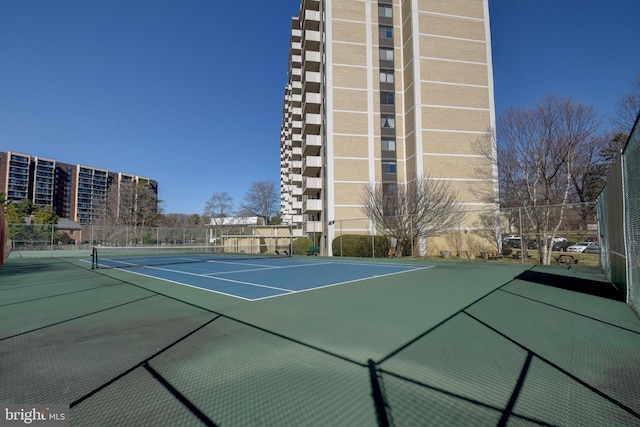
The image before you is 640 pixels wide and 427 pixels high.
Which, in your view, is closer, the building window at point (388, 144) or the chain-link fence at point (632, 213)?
the chain-link fence at point (632, 213)

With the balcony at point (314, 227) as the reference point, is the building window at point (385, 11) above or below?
above

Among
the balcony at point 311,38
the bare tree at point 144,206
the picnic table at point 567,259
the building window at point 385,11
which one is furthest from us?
the bare tree at point 144,206

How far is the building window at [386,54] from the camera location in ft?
118

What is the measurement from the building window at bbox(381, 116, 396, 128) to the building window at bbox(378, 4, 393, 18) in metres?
12.5

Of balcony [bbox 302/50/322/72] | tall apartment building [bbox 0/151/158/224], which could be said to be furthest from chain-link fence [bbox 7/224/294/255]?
tall apartment building [bbox 0/151/158/224]

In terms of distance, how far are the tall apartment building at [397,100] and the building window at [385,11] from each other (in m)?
0.12

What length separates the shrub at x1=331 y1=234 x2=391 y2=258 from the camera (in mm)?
24406

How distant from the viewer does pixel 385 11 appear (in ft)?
120

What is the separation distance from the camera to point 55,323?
5305mm

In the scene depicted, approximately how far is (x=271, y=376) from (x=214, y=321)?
98.2 inches

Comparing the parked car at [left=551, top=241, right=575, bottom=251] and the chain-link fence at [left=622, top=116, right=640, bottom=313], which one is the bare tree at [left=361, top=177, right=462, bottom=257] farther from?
the chain-link fence at [left=622, top=116, right=640, bottom=313]

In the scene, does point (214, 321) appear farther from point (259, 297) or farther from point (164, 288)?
point (164, 288)

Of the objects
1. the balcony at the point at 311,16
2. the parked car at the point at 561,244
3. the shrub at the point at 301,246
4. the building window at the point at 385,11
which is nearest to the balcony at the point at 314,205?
the shrub at the point at 301,246

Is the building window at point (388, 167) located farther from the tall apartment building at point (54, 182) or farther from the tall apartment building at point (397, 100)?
the tall apartment building at point (54, 182)
